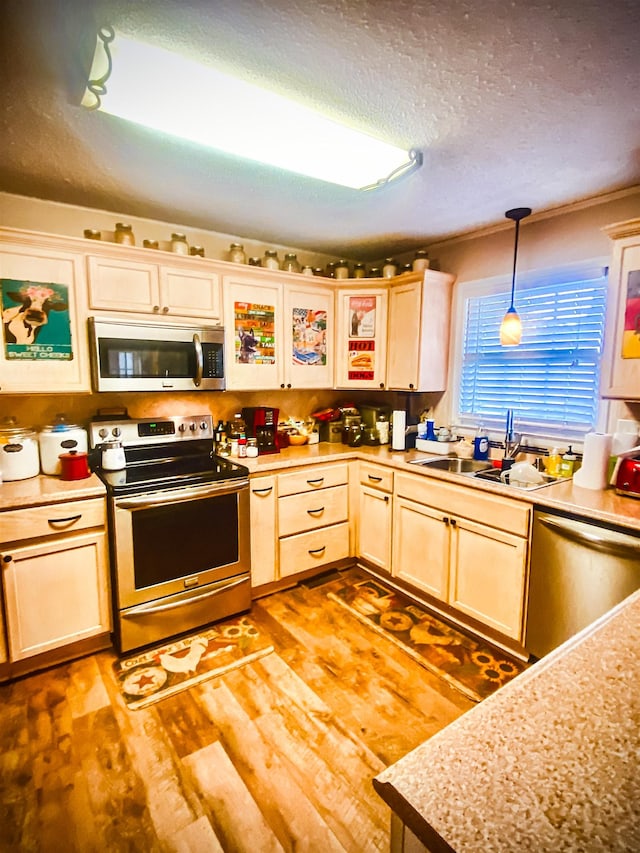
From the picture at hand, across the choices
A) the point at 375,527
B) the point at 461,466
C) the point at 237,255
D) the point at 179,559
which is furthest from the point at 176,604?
the point at 237,255

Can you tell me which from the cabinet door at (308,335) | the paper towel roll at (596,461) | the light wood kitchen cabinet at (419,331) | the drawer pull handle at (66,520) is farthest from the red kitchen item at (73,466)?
the paper towel roll at (596,461)

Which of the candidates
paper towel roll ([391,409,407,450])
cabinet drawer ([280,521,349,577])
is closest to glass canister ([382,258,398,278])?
paper towel roll ([391,409,407,450])

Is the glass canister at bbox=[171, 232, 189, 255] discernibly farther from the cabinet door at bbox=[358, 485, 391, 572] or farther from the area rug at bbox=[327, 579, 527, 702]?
the area rug at bbox=[327, 579, 527, 702]

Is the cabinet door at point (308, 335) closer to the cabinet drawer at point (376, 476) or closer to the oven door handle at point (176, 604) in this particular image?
the cabinet drawer at point (376, 476)

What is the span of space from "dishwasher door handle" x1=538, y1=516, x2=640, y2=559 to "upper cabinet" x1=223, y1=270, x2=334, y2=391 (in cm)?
189

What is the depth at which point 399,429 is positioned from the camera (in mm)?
3174

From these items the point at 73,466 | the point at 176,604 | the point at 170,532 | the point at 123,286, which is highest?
the point at 123,286

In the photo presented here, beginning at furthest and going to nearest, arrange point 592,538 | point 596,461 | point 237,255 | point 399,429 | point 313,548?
point 399,429 < point 313,548 < point 237,255 < point 596,461 < point 592,538

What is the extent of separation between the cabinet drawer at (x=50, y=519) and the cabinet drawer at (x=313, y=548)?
3.89 ft

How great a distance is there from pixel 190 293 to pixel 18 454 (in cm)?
131

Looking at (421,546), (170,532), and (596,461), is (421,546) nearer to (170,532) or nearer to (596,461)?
(596,461)

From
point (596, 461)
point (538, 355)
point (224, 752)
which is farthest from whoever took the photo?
point (538, 355)

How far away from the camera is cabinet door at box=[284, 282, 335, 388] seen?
3141 millimetres

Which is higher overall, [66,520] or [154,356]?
[154,356]
